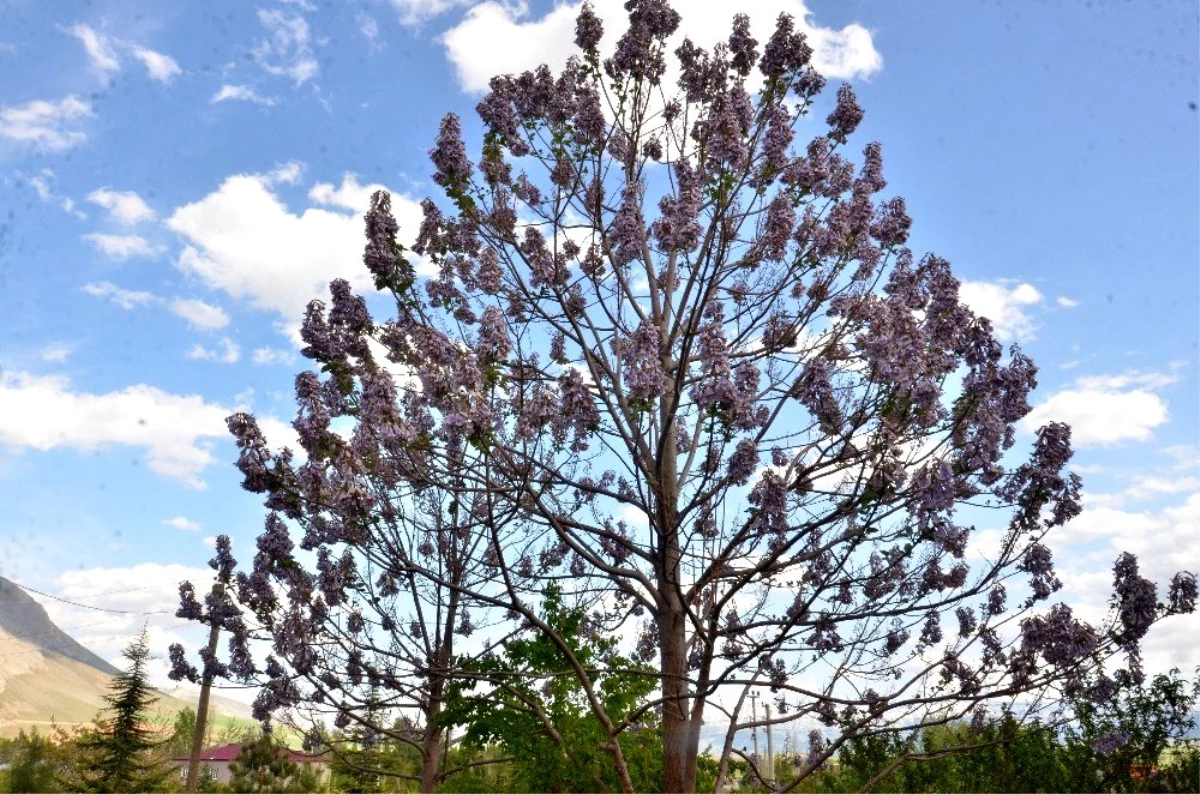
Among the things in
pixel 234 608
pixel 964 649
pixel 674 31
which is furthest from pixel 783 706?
pixel 674 31

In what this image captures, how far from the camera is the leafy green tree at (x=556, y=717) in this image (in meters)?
9.40

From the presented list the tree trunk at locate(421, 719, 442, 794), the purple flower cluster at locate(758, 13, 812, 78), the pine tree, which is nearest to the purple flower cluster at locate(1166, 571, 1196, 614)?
the purple flower cluster at locate(758, 13, 812, 78)

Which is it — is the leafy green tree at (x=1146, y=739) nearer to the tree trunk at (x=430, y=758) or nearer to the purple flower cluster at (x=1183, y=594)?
the purple flower cluster at (x=1183, y=594)

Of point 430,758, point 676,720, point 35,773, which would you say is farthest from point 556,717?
point 35,773

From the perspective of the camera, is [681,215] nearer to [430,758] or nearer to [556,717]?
[556,717]

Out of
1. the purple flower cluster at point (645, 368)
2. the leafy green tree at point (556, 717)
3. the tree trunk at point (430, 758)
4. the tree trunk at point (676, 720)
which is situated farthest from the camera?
the tree trunk at point (430, 758)

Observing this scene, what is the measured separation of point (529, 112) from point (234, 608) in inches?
298

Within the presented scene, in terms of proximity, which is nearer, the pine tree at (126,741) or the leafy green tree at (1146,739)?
the leafy green tree at (1146,739)

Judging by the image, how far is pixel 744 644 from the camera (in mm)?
9375

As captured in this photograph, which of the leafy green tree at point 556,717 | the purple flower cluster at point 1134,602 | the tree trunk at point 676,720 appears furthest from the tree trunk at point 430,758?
the purple flower cluster at point 1134,602

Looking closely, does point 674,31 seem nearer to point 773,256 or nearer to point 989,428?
point 773,256

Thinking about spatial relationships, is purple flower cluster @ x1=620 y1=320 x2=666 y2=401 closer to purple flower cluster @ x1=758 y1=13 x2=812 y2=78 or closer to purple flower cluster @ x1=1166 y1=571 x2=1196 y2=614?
purple flower cluster @ x1=758 y1=13 x2=812 y2=78

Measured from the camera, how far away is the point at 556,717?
32.6ft

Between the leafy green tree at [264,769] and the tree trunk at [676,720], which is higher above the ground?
the tree trunk at [676,720]
